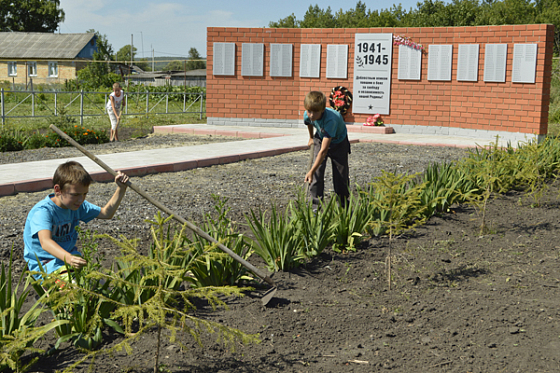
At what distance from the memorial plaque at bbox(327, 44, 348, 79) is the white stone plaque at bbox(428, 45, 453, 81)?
2.39m

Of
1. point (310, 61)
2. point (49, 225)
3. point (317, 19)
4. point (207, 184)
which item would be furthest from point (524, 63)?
point (317, 19)

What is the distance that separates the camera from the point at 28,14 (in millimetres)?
63344

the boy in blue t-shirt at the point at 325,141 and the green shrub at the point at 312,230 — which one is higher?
the boy in blue t-shirt at the point at 325,141

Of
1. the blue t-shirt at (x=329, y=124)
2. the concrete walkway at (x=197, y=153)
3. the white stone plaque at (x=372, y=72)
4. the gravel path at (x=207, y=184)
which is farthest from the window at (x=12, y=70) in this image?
the blue t-shirt at (x=329, y=124)

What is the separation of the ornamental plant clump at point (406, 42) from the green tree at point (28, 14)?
57886mm

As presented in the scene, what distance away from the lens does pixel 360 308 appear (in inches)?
134

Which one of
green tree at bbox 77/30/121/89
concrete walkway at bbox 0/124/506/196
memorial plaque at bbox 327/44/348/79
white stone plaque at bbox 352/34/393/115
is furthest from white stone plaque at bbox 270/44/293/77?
green tree at bbox 77/30/121/89

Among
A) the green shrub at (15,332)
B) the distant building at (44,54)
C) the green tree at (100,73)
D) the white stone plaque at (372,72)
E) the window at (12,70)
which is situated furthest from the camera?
the window at (12,70)

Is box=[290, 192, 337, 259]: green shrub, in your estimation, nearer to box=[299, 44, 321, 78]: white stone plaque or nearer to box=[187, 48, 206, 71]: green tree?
box=[299, 44, 321, 78]: white stone plaque

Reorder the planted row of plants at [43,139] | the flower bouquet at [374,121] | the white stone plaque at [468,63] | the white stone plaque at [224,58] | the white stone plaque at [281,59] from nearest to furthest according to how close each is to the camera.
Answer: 1. the planted row of plants at [43,139]
2. the white stone plaque at [468,63]
3. the flower bouquet at [374,121]
4. the white stone plaque at [281,59]
5. the white stone plaque at [224,58]

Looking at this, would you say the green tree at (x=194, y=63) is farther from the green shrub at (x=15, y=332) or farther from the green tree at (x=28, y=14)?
the green shrub at (x=15, y=332)

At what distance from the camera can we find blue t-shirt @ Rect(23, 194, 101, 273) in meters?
3.11

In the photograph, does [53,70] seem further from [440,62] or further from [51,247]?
[51,247]

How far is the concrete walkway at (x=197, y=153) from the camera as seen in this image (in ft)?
24.8
